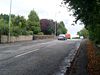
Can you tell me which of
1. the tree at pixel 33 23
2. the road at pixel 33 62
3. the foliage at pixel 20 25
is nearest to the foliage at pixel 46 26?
the foliage at pixel 20 25

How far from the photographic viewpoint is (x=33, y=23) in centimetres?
9119

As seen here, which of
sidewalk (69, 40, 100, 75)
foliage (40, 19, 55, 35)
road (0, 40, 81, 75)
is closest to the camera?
sidewalk (69, 40, 100, 75)

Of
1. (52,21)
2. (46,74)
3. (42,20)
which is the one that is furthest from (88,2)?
(52,21)

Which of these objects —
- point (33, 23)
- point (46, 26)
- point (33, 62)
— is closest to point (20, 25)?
point (33, 23)

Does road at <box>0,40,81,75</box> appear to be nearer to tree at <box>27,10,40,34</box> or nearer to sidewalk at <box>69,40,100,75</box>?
sidewalk at <box>69,40,100,75</box>

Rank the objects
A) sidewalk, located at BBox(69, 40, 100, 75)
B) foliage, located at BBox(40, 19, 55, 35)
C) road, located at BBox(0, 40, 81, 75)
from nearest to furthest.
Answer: sidewalk, located at BBox(69, 40, 100, 75)
road, located at BBox(0, 40, 81, 75)
foliage, located at BBox(40, 19, 55, 35)

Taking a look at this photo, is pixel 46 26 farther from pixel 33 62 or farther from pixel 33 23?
pixel 33 62

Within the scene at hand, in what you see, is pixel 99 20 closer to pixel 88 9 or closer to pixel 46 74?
pixel 88 9

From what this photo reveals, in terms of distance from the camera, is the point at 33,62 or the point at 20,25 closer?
the point at 33,62

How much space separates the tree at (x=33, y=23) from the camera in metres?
90.1

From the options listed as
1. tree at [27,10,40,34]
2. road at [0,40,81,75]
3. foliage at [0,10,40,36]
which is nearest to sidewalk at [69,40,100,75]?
road at [0,40,81,75]

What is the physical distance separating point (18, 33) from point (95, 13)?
41.0 meters

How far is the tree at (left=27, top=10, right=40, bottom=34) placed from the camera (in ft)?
296

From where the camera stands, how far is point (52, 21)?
118500 millimetres
